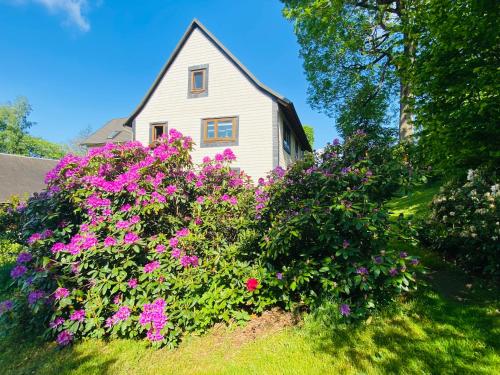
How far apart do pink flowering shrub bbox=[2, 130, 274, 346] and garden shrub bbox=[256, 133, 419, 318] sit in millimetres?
490

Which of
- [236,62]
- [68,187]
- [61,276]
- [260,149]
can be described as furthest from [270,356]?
[236,62]

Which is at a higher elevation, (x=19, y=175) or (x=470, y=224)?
(x=19, y=175)

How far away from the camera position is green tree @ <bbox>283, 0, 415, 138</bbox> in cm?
1401

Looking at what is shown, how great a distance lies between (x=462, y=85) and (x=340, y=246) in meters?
2.64

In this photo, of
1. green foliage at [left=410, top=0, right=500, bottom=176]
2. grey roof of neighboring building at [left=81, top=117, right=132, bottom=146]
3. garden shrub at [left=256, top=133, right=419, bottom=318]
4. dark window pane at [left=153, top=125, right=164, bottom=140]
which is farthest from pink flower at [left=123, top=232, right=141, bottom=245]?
grey roof of neighboring building at [left=81, top=117, right=132, bottom=146]

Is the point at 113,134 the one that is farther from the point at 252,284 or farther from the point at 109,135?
the point at 252,284

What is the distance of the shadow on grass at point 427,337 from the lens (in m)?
2.50

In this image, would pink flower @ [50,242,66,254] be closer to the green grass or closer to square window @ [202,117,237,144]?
the green grass

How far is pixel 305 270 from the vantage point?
3.39 metres

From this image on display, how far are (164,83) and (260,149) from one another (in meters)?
6.62

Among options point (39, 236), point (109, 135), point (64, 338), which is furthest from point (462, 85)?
point (109, 135)

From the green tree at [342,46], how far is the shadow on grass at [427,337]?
11.9 metres

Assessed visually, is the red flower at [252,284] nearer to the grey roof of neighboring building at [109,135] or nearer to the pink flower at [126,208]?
the pink flower at [126,208]

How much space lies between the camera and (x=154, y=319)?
10.8ft
